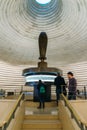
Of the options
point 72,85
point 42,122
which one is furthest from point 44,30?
point 42,122

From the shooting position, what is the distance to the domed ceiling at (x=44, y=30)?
14555 mm

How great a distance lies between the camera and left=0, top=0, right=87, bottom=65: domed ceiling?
1455 centimetres

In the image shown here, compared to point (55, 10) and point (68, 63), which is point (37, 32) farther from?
point (68, 63)

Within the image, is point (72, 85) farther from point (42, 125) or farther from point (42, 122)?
point (42, 125)

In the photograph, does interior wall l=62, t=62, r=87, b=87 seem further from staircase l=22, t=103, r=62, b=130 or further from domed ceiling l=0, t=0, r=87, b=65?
staircase l=22, t=103, r=62, b=130

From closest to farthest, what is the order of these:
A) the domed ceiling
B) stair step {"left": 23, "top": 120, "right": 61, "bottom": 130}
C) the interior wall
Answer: stair step {"left": 23, "top": 120, "right": 61, "bottom": 130} → the domed ceiling → the interior wall

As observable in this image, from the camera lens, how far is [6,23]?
14.6 m

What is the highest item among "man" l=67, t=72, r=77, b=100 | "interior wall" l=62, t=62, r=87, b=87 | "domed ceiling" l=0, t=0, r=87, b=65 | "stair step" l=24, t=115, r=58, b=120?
"domed ceiling" l=0, t=0, r=87, b=65

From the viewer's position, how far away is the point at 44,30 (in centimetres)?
1631

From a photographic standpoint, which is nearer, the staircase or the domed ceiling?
the staircase

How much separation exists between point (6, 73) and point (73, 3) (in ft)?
27.5

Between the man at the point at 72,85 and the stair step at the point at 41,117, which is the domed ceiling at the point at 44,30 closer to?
the man at the point at 72,85

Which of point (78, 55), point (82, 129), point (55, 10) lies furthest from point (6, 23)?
point (82, 129)

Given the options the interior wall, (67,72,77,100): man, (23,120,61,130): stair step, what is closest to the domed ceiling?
the interior wall
